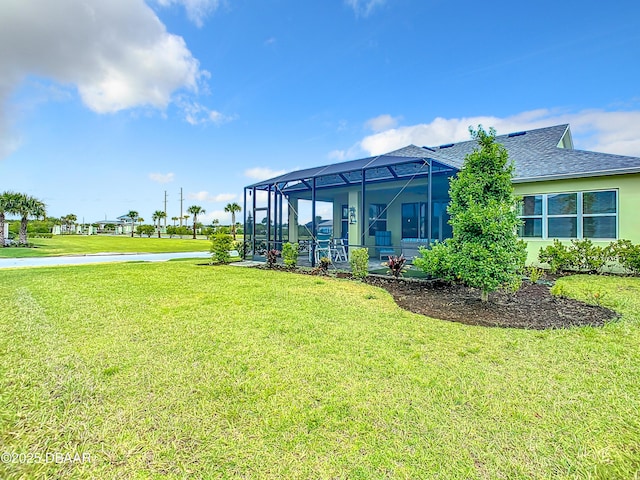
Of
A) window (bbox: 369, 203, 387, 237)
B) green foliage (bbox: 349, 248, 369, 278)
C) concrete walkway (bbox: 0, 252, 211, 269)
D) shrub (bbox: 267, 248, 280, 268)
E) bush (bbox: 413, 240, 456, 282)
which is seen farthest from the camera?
window (bbox: 369, 203, 387, 237)

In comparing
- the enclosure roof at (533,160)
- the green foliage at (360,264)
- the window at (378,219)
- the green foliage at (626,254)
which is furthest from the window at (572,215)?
the window at (378,219)

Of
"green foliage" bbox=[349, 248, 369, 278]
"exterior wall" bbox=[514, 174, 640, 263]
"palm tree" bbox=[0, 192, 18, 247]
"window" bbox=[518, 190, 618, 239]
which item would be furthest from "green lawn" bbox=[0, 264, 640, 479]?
"palm tree" bbox=[0, 192, 18, 247]

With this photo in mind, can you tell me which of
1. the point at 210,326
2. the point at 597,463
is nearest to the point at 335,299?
the point at 210,326

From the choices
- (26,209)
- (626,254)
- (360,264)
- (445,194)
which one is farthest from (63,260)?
(626,254)

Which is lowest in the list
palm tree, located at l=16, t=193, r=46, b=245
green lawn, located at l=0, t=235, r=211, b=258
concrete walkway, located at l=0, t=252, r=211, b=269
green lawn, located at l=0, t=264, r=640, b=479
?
green lawn, located at l=0, t=264, r=640, b=479

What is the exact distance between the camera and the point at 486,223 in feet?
18.0

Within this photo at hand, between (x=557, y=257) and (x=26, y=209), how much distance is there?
1170 inches

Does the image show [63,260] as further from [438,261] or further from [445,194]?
[445,194]

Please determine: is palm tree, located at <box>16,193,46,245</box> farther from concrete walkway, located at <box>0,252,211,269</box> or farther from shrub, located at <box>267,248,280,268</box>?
shrub, located at <box>267,248,280,268</box>

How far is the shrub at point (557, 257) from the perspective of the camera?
921 cm

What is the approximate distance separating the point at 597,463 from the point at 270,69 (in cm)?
1623

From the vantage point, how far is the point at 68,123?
15.9m

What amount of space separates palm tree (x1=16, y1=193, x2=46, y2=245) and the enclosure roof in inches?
759

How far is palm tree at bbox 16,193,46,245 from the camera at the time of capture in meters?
21.8
